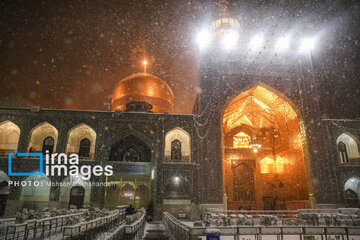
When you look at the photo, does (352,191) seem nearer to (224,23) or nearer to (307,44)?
(307,44)

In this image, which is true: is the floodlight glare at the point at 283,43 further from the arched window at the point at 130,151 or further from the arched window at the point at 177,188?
the arched window at the point at 130,151

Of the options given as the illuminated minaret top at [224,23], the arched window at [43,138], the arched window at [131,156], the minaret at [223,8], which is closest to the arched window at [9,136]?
the arched window at [43,138]

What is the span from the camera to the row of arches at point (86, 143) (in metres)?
17.5

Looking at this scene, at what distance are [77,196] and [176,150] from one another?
7.38m

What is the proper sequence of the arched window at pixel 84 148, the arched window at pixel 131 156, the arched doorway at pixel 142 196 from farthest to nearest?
the arched window at pixel 131 156 < the arched window at pixel 84 148 < the arched doorway at pixel 142 196

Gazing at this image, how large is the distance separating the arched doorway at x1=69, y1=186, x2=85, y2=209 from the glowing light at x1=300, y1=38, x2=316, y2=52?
1999 cm

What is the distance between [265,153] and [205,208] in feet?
30.9

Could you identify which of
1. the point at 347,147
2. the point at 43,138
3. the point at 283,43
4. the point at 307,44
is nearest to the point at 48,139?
the point at 43,138

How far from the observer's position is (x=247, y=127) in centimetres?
2377

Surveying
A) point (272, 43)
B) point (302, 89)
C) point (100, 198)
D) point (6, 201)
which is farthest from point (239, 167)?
point (6, 201)

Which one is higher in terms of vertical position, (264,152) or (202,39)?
(202,39)

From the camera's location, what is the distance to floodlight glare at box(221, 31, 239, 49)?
65.8 ft

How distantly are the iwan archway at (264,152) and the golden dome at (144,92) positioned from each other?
18.4ft

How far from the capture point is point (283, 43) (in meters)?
20.2
